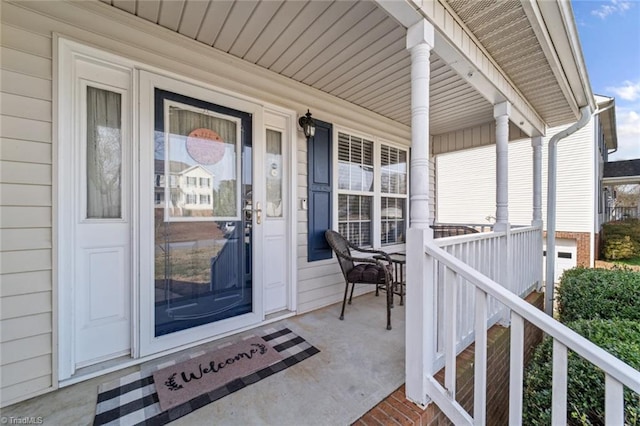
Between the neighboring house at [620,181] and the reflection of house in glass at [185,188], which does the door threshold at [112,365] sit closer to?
the reflection of house in glass at [185,188]

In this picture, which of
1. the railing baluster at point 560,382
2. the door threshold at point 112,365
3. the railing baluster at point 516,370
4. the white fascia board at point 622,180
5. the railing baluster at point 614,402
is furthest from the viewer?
the white fascia board at point 622,180

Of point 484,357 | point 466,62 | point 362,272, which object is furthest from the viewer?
point 362,272

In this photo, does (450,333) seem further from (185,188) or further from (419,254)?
(185,188)

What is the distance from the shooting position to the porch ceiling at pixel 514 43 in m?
1.68

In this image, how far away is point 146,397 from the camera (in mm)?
1537

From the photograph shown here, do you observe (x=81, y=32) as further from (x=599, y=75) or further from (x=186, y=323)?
(x=599, y=75)

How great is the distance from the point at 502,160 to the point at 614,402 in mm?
2341

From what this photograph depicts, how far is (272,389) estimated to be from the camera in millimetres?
1604

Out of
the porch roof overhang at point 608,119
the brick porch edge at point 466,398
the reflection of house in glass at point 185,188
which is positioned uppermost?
the porch roof overhang at point 608,119

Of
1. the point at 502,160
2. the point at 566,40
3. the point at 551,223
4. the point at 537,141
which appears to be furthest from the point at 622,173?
the point at 566,40

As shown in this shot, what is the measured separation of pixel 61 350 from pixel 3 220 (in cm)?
86

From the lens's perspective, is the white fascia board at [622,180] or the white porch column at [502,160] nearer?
the white porch column at [502,160]

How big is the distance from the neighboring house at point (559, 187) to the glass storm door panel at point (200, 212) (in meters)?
3.84

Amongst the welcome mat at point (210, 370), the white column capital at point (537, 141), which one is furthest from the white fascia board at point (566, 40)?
the welcome mat at point (210, 370)
